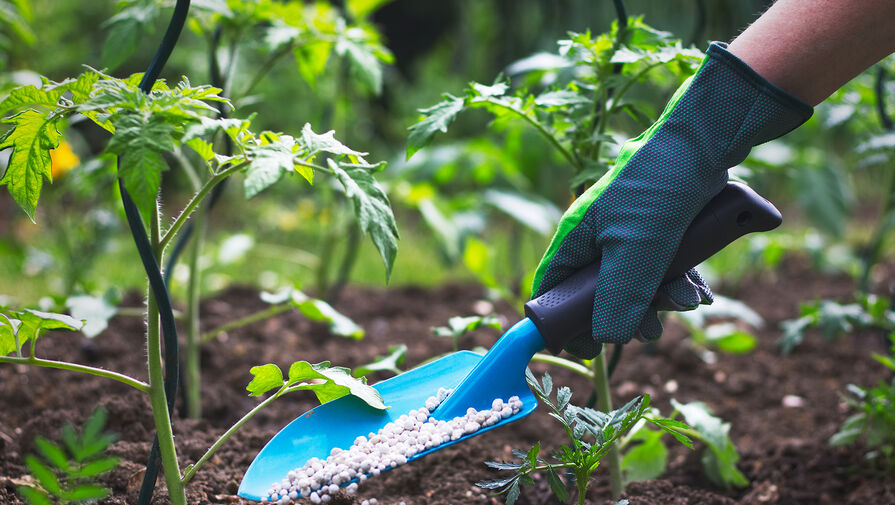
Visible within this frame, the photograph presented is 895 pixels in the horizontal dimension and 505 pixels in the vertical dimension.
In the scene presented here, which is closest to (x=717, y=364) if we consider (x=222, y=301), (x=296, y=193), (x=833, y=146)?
(x=222, y=301)

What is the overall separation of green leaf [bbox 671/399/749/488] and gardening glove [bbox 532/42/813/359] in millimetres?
408

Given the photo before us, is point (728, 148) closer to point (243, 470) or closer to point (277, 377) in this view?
point (277, 377)

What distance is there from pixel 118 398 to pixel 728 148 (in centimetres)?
125

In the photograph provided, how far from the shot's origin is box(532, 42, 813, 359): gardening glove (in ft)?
3.48

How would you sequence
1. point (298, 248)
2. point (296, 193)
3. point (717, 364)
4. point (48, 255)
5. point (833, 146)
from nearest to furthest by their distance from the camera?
point (717, 364), point (48, 255), point (298, 248), point (296, 193), point (833, 146)

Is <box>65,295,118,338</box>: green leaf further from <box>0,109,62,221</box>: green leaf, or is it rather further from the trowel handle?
the trowel handle

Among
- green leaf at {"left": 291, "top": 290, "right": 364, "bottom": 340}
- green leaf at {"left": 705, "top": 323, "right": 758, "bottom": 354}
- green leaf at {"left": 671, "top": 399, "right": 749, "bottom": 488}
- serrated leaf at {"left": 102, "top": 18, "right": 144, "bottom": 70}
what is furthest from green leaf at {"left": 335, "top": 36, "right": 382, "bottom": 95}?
green leaf at {"left": 705, "top": 323, "right": 758, "bottom": 354}

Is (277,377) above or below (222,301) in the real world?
below

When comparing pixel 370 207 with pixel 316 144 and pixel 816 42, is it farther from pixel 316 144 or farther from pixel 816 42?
pixel 816 42

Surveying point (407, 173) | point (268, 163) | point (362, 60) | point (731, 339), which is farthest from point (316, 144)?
point (407, 173)

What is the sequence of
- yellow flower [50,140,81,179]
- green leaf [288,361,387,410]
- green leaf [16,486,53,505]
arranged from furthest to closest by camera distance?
yellow flower [50,140,81,179], green leaf [288,361,387,410], green leaf [16,486,53,505]

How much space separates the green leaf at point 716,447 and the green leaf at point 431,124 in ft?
2.32

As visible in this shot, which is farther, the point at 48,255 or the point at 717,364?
the point at 48,255

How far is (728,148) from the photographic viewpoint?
1.08 metres
